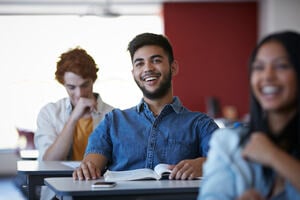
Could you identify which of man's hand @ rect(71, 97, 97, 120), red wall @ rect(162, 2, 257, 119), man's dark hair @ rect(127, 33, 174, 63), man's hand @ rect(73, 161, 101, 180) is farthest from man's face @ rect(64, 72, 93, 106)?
red wall @ rect(162, 2, 257, 119)

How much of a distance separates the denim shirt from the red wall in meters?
7.66

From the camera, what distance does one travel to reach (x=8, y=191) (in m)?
8.69

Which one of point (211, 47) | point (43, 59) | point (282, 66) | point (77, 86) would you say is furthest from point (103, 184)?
point (211, 47)

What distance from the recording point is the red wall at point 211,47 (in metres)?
11.2

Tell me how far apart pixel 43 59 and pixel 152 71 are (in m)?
7.77

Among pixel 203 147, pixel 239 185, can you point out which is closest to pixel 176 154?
pixel 203 147

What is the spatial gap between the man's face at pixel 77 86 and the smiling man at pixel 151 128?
96 centimetres

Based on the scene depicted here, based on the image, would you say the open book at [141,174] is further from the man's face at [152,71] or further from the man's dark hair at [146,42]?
the man's dark hair at [146,42]

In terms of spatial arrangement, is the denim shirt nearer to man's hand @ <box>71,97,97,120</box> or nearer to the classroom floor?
man's hand @ <box>71,97,97,120</box>

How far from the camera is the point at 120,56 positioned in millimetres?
11227

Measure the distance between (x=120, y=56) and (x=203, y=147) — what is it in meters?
7.92

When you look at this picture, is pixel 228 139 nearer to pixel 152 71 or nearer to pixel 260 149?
pixel 260 149

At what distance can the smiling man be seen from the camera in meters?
3.38

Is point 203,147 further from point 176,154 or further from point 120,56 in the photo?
point 120,56
